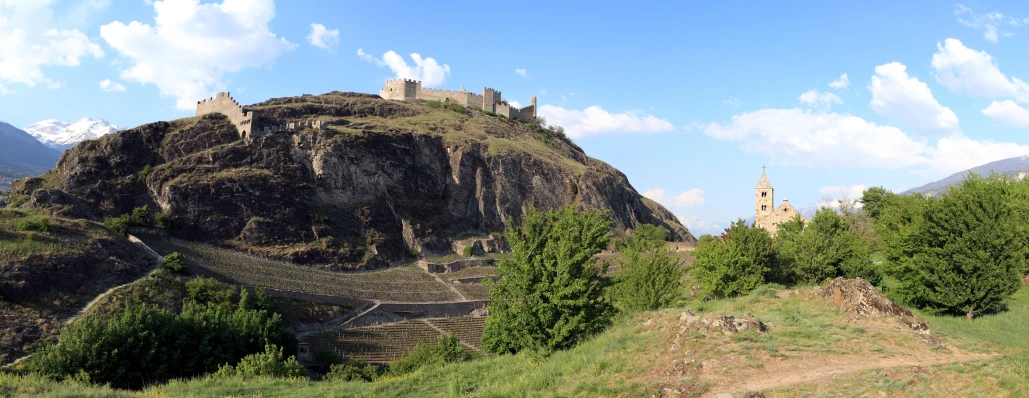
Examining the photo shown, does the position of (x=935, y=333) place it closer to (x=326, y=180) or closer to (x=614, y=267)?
(x=614, y=267)

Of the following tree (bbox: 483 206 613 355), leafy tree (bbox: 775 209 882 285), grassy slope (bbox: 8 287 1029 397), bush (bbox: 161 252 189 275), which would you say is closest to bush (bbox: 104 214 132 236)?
bush (bbox: 161 252 189 275)

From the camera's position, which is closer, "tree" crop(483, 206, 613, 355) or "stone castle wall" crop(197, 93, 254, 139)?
"tree" crop(483, 206, 613, 355)

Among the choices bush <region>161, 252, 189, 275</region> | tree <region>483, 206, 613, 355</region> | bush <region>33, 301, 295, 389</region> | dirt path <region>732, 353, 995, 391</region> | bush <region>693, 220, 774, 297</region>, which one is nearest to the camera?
dirt path <region>732, 353, 995, 391</region>

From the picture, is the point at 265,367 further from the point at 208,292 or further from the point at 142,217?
the point at 142,217

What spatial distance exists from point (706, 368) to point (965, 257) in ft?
53.3

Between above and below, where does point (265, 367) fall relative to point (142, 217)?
below

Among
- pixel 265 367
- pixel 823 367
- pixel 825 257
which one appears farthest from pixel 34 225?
pixel 825 257

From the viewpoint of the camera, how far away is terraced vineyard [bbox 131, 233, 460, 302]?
54.6 meters

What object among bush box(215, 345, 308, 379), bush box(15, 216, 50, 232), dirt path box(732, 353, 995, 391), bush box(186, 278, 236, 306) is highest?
bush box(15, 216, 50, 232)

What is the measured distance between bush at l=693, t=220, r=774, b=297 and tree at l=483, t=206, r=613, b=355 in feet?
42.1

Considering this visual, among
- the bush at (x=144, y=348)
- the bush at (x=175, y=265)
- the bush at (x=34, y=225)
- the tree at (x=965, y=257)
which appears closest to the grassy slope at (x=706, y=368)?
the tree at (x=965, y=257)

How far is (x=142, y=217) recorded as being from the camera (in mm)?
61250

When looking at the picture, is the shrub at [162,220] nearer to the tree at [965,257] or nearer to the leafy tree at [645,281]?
the leafy tree at [645,281]

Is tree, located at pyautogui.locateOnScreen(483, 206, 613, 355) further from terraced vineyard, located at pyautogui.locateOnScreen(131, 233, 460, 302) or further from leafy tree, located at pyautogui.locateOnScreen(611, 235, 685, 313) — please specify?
terraced vineyard, located at pyautogui.locateOnScreen(131, 233, 460, 302)
